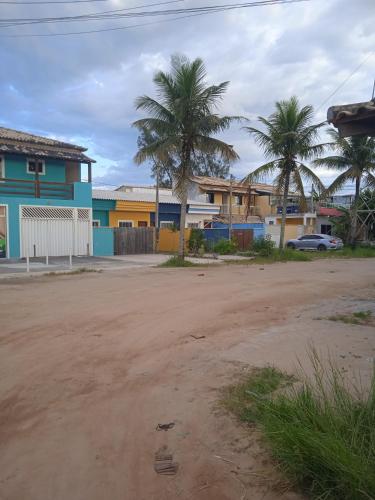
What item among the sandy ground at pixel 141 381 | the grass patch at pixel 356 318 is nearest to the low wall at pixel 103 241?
the sandy ground at pixel 141 381

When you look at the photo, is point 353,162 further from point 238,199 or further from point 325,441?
point 325,441

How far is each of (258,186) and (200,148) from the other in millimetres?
28127

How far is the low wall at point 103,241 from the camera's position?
2652cm

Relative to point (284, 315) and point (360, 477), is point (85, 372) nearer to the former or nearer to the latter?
point (360, 477)

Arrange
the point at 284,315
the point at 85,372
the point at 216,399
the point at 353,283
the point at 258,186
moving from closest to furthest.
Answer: the point at 216,399 < the point at 85,372 < the point at 284,315 < the point at 353,283 < the point at 258,186

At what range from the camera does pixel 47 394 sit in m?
4.60

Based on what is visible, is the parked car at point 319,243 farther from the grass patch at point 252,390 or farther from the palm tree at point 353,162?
the grass patch at point 252,390

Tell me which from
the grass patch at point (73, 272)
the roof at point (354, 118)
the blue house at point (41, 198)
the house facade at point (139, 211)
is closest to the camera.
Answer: the roof at point (354, 118)

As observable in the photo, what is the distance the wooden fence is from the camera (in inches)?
1097

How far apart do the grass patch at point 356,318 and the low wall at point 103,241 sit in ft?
65.7

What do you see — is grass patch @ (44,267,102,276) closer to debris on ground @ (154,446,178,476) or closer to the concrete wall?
the concrete wall

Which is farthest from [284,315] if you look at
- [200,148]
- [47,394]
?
[200,148]

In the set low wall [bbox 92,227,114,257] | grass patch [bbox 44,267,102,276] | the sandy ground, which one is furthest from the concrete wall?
the sandy ground

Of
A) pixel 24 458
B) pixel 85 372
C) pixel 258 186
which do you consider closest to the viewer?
pixel 24 458
